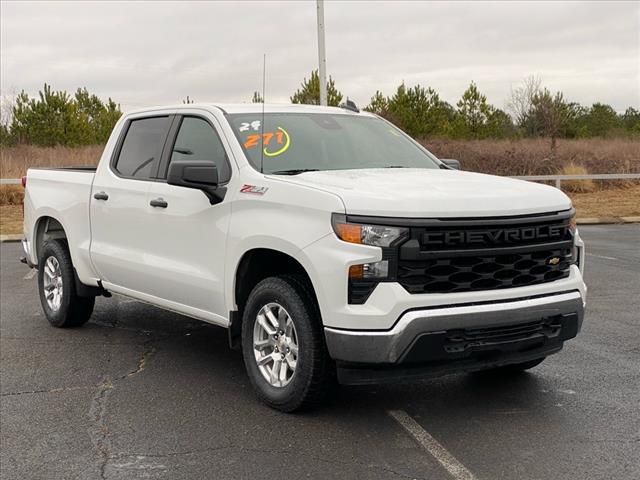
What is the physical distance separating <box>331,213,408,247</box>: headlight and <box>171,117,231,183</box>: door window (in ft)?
4.35

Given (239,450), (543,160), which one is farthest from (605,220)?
(239,450)

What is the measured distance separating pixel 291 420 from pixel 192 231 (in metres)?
1.54

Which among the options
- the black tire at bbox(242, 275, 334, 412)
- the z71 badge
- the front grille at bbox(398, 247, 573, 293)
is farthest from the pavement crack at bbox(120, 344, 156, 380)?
the front grille at bbox(398, 247, 573, 293)

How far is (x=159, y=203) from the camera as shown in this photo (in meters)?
5.75

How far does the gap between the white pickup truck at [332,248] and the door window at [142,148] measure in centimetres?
2

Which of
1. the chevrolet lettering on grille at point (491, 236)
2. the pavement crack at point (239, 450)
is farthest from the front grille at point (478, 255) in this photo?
the pavement crack at point (239, 450)

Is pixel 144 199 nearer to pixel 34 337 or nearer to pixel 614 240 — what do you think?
pixel 34 337

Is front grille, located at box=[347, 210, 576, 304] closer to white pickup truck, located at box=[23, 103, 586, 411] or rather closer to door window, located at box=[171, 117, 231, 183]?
white pickup truck, located at box=[23, 103, 586, 411]

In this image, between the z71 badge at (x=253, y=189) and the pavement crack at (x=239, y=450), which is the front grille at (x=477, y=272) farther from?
the z71 badge at (x=253, y=189)

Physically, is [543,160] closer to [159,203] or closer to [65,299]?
[65,299]

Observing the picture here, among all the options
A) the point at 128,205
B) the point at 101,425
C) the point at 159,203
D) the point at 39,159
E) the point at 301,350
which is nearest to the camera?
the point at 301,350

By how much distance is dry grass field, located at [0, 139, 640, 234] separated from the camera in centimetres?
1958

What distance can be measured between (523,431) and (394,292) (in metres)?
1.12

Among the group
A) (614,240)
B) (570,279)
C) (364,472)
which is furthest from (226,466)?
(614,240)
